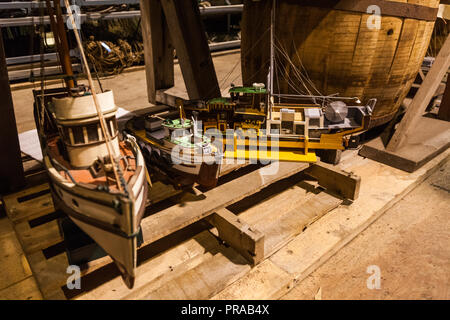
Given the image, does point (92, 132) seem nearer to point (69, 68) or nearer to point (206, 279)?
point (69, 68)

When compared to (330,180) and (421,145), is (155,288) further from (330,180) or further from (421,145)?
(421,145)

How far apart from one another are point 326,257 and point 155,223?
6.12ft

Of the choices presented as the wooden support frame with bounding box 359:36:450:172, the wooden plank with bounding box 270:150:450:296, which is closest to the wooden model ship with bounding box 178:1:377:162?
the wooden plank with bounding box 270:150:450:296

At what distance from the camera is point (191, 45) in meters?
5.25

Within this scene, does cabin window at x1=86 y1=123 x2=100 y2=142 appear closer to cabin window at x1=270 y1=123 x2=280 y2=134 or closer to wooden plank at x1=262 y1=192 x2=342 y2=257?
wooden plank at x1=262 y1=192 x2=342 y2=257

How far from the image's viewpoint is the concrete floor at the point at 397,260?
317 cm

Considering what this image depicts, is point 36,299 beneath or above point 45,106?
beneath

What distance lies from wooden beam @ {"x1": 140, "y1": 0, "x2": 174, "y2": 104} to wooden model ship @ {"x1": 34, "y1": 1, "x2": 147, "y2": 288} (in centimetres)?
231

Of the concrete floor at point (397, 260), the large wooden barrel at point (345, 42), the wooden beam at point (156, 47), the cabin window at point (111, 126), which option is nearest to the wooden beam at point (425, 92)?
the large wooden barrel at point (345, 42)

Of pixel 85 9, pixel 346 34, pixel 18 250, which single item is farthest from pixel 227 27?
pixel 18 250

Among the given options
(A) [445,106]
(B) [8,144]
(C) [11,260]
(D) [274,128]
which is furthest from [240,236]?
(A) [445,106]

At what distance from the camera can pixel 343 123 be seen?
4.30m

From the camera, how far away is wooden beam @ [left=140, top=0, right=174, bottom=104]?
17.4 ft
